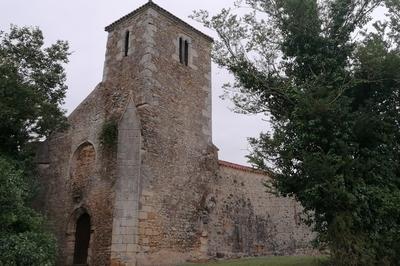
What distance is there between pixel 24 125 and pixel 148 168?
4.71 m

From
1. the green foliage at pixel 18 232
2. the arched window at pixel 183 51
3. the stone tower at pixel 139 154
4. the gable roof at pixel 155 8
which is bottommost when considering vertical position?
the green foliage at pixel 18 232

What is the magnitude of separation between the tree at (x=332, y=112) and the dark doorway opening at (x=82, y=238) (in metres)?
7.31

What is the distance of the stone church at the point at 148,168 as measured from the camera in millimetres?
13383

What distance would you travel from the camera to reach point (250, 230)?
1784 cm

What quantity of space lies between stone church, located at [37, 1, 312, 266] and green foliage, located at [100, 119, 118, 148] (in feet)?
0.12

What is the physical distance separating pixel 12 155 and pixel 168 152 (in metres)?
5.51

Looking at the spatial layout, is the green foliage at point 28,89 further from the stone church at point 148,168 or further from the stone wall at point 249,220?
the stone wall at point 249,220

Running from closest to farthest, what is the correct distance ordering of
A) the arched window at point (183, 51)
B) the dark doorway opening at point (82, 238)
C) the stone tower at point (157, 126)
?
the stone tower at point (157, 126)
the dark doorway opening at point (82, 238)
the arched window at point (183, 51)

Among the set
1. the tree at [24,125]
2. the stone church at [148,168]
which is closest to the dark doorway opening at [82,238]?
the stone church at [148,168]

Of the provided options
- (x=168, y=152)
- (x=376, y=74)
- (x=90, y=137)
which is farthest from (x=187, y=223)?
(x=376, y=74)

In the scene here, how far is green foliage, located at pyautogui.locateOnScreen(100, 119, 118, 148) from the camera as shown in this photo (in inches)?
580

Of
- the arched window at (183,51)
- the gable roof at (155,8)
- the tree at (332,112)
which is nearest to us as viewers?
the tree at (332,112)

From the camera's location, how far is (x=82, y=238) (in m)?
15.4

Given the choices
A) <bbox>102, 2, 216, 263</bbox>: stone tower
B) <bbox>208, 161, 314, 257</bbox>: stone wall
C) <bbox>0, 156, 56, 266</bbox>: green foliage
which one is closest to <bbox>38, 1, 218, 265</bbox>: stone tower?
<bbox>102, 2, 216, 263</bbox>: stone tower
